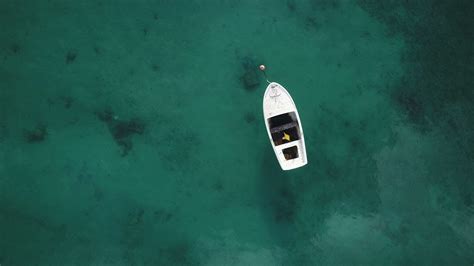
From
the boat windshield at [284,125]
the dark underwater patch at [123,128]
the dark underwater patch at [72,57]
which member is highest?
the dark underwater patch at [72,57]

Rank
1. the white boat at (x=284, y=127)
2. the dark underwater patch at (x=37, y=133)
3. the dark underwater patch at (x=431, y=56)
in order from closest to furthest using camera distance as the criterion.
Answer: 1. the white boat at (x=284, y=127)
2. the dark underwater patch at (x=37, y=133)
3. the dark underwater patch at (x=431, y=56)

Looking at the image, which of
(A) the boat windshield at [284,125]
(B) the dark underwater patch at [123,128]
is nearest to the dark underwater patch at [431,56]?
(A) the boat windshield at [284,125]

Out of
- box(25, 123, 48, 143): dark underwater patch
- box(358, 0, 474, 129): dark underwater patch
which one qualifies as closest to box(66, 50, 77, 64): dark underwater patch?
box(25, 123, 48, 143): dark underwater patch

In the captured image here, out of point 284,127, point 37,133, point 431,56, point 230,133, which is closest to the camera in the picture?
point 284,127

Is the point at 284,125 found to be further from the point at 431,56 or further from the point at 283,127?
the point at 431,56

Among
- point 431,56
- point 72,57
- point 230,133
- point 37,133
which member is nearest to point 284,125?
point 230,133

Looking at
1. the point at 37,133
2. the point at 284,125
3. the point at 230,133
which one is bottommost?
the point at 230,133

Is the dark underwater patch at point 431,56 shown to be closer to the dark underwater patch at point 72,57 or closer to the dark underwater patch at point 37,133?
the dark underwater patch at point 72,57

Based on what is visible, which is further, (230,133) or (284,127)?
(230,133)

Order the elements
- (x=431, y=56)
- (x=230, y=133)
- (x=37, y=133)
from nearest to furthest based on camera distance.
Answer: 1. (x=37, y=133)
2. (x=230, y=133)
3. (x=431, y=56)
